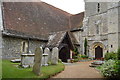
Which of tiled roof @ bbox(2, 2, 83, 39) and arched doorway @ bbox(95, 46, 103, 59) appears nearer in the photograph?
tiled roof @ bbox(2, 2, 83, 39)

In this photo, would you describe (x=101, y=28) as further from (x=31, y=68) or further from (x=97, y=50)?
(x=31, y=68)

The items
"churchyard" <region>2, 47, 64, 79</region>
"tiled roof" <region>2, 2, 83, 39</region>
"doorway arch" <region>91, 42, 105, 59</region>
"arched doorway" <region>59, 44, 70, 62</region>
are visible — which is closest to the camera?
"churchyard" <region>2, 47, 64, 79</region>

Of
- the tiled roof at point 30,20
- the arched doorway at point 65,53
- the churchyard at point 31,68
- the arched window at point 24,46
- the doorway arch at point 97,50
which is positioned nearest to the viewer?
the churchyard at point 31,68

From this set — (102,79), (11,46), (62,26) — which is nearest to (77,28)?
(62,26)

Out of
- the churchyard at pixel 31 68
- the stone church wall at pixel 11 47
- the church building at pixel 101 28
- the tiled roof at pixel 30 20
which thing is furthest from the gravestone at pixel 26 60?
the church building at pixel 101 28

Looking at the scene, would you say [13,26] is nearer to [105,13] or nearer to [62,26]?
[62,26]

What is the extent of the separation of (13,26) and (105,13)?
49.7 ft

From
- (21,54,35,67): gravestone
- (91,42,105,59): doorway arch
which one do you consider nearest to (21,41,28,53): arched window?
(21,54,35,67): gravestone

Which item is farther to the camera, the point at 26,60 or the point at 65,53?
the point at 65,53

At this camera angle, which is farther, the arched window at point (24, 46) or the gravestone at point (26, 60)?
the arched window at point (24, 46)

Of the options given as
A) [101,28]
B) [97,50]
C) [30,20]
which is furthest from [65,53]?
[101,28]

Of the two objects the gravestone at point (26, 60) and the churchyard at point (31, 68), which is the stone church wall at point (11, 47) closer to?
the churchyard at point (31, 68)

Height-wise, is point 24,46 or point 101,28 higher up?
point 101,28

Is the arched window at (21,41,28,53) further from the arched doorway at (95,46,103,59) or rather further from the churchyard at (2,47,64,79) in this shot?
the arched doorway at (95,46,103,59)
